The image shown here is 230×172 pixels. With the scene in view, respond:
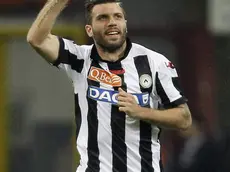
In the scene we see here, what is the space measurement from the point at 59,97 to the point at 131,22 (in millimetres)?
1360

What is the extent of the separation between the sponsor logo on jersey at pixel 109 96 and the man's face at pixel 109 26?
0.92 feet

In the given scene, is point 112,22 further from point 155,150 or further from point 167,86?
point 155,150

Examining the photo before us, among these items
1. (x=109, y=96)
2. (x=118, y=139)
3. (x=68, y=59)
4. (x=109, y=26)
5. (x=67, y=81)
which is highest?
(x=109, y=26)

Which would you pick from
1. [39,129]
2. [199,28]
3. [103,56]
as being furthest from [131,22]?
[103,56]

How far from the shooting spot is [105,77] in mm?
7336

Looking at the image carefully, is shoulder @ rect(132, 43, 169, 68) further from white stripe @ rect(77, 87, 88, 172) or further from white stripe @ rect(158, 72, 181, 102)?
white stripe @ rect(77, 87, 88, 172)

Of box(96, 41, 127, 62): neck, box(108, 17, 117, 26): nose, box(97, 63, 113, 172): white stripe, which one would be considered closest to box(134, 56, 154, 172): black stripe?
box(96, 41, 127, 62): neck

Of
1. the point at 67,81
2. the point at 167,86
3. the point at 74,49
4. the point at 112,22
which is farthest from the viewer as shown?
the point at 67,81

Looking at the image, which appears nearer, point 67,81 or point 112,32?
point 112,32

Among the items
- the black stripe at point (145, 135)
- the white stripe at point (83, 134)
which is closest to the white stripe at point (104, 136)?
the white stripe at point (83, 134)

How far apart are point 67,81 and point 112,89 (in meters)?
6.37

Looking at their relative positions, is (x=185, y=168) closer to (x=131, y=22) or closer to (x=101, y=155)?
(x=131, y=22)

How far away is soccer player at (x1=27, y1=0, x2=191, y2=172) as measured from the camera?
23.8ft

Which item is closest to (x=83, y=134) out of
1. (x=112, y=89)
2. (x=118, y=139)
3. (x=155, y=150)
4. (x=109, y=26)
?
(x=118, y=139)
